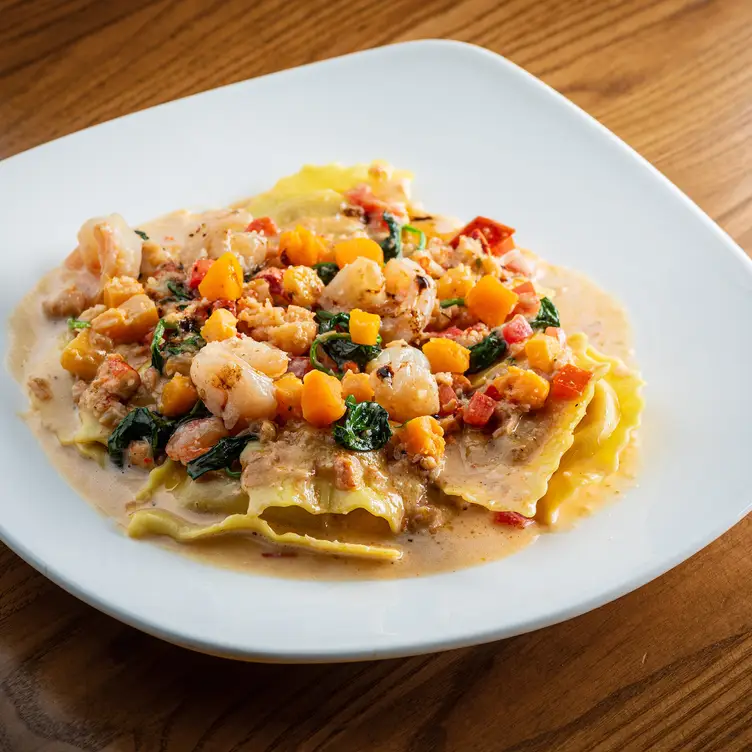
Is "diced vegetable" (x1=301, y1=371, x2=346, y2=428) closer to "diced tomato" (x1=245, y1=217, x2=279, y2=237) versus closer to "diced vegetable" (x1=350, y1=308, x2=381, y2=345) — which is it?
"diced vegetable" (x1=350, y1=308, x2=381, y2=345)

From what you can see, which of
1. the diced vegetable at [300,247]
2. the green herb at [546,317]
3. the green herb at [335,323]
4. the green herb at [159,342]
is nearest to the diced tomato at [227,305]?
the green herb at [159,342]

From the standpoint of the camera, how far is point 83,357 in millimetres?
6844

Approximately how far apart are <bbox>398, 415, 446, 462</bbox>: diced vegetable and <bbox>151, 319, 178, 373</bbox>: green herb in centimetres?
166

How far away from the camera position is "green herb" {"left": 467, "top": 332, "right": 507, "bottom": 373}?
679cm

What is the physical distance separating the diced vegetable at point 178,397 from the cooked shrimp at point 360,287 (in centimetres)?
115

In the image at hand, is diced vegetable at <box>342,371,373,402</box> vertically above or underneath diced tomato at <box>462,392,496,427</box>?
above

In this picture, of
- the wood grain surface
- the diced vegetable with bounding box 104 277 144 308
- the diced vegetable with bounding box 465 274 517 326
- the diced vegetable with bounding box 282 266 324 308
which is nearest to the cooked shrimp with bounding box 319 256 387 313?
the diced vegetable with bounding box 282 266 324 308

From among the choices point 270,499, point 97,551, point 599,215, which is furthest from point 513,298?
point 97,551

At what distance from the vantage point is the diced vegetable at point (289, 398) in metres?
6.27

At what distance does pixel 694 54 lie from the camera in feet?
35.6

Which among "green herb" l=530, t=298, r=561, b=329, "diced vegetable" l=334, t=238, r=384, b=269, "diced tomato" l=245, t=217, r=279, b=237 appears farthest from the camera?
"diced tomato" l=245, t=217, r=279, b=237

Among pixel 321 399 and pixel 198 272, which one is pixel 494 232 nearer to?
pixel 198 272

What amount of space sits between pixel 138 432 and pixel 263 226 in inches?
82.2

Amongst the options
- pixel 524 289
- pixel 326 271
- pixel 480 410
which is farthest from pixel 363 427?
pixel 524 289
